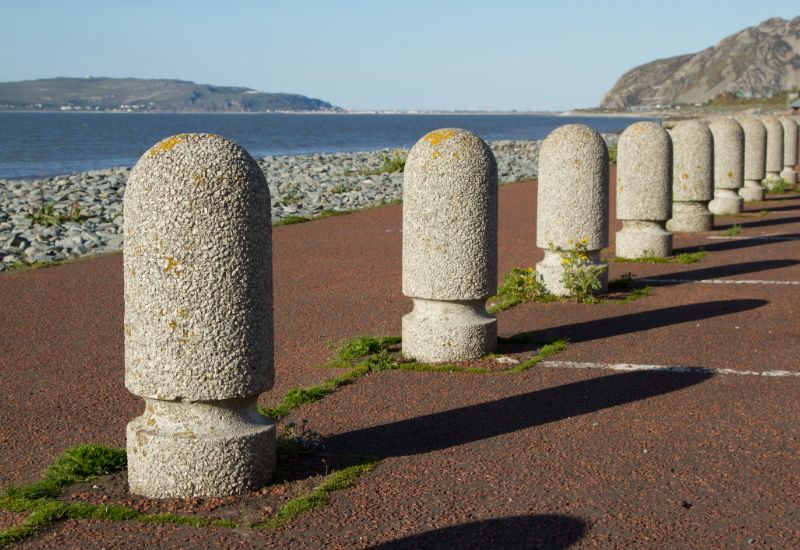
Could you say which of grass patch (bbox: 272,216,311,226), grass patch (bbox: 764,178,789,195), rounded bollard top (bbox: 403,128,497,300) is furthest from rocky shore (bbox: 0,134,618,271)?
grass patch (bbox: 764,178,789,195)

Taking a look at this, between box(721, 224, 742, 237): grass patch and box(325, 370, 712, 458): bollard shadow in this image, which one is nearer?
box(325, 370, 712, 458): bollard shadow

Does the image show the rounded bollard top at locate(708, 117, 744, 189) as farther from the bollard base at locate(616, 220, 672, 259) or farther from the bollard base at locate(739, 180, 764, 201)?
the bollard base at locate(616, 220, 672, 259)

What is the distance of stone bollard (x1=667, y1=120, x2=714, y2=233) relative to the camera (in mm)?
15812

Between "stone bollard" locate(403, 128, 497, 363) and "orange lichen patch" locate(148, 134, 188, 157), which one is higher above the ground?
"orange lichen patch" locate(148, 134, 188, 157)

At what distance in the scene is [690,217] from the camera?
1672 cm

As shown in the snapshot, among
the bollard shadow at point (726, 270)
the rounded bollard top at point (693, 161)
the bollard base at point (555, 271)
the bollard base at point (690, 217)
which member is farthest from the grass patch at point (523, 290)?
the bollard base at point (690, 217)

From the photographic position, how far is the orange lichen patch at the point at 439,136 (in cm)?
813

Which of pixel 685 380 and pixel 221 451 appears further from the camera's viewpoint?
pixel 685 380

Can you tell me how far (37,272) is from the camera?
524 inches

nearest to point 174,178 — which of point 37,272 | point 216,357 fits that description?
point 216,357

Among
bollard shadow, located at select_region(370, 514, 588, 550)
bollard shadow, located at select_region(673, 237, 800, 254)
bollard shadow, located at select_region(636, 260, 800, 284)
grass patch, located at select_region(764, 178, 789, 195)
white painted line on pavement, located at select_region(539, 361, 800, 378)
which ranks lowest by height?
bollard shadow, located at select_region(370, 514, 588, 550)

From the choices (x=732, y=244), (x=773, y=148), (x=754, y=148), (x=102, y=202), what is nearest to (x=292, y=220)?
(x=102, y=202)

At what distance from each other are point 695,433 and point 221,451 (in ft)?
9.42

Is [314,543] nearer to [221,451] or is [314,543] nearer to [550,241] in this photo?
[221,451]
